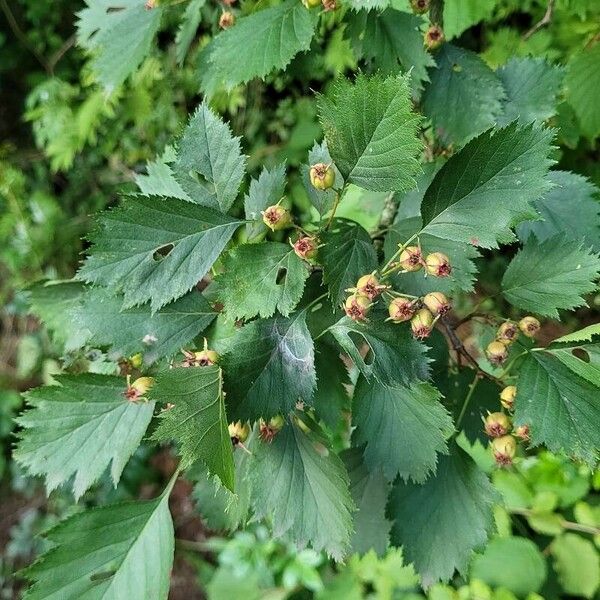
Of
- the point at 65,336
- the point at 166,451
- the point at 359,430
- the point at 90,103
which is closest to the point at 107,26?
the point at 65,336

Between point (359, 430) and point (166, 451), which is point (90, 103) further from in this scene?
point (359, 430)

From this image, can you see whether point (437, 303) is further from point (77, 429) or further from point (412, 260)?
point (77, 429)

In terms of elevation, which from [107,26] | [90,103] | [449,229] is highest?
[107,26]

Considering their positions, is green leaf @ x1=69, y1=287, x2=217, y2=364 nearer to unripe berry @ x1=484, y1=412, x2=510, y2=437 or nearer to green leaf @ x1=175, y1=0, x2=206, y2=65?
unripe berry @ x1=484, y1=412, x2=510, y2=437

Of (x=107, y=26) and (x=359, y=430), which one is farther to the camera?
(x=107, y=26)

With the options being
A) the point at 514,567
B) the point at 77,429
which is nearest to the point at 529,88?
the point at 77,429

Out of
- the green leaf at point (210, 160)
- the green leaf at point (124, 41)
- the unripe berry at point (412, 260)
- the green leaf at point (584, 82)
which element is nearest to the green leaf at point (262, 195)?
the green leaf at point (210, 160)

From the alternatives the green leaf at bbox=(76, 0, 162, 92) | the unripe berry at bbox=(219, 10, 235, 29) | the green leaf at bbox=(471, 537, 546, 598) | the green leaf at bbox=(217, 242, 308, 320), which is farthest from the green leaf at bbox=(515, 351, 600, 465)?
the green leaf at bbox=(471, 537, 546, 598)

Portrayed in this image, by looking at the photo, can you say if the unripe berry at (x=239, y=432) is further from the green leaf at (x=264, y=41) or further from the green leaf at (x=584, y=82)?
the green leaf at (x=584, y=82)
